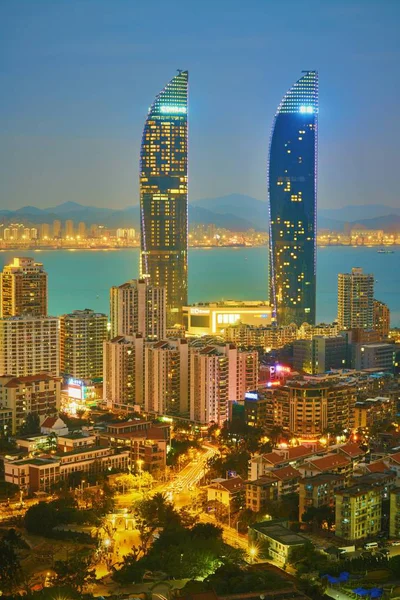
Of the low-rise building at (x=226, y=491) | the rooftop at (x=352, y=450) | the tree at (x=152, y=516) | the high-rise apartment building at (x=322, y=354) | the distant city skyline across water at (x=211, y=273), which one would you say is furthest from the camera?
the distant city skyline across water at (x=211, y=273)

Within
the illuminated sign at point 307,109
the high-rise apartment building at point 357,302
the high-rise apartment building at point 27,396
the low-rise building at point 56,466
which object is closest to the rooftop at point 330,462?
the low-rise building at point 56,466

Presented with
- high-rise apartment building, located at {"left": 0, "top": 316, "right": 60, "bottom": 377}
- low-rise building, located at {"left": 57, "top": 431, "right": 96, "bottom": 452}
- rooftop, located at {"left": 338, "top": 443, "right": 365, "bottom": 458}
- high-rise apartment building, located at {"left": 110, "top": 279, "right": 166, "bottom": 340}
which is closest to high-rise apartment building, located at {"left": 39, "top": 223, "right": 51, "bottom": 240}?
high-rise apartment building, located at {"left": 110, "top": 279, "right": 166, "bottom": 340}

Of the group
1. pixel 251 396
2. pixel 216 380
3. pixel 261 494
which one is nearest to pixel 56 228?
pixel 216 380

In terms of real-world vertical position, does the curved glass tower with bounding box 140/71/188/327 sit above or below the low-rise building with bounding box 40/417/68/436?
above

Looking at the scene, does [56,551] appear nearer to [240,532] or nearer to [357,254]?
[240,532]

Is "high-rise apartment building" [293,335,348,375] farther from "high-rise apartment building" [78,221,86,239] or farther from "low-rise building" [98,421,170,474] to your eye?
"high-rise apartment building" [78,221,86,239]

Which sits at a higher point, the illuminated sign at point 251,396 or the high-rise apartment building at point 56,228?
the high-rise apartment building at point 56,228

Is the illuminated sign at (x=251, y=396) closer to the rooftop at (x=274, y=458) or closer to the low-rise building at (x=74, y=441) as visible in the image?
the low-rise building at (x=74, y=441)
